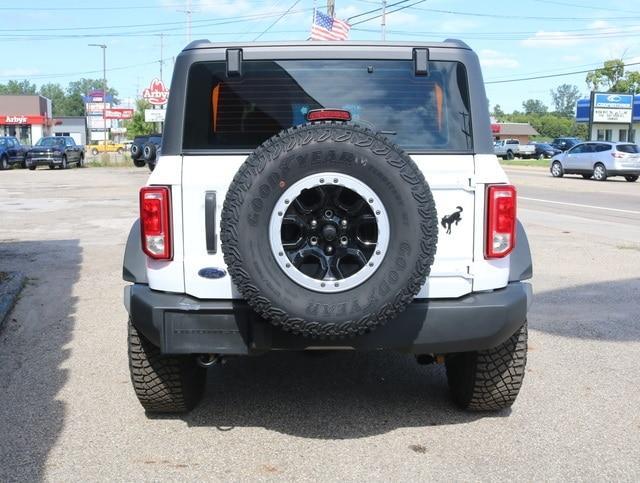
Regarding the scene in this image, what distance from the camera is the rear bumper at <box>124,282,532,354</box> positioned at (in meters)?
Result: 3.79

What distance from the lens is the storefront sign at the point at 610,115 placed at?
56.5m

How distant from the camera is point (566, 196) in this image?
22250mm

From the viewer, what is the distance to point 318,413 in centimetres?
454

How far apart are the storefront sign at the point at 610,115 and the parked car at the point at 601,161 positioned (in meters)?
26.1

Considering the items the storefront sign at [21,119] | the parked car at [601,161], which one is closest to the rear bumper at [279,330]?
the parked car at [601,161]

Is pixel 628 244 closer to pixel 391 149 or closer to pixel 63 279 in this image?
pixel 63 279

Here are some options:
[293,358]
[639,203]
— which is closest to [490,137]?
[293,358]

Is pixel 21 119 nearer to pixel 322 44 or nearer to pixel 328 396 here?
pixel 328 396

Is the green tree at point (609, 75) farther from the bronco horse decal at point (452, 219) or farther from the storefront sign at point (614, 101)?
the bronco horse decal at point (452, 219)

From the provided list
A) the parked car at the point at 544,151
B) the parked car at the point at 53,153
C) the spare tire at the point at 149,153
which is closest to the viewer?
the spare tire at the point at 149,153

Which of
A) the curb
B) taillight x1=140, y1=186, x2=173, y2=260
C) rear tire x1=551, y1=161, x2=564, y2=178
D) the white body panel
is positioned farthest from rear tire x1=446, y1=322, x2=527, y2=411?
rear tire x1=551, y1=161, x2=564, y2=178

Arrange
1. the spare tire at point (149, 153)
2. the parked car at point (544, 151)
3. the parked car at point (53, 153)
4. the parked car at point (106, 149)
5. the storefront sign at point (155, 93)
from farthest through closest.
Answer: the parked car at point (106, 149), the parked car at point (544, 151), the storefront sign at point (155, 93), the parked car at point (53, 153), the spare tire at point (149, 153)

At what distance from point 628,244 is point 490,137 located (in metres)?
8.71

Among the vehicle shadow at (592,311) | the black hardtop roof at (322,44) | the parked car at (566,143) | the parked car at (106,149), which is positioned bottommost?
the parked car at (106,149)
